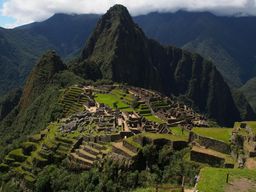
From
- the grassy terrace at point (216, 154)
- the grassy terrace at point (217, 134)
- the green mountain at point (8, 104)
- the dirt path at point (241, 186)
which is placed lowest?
the green mountain at point (8, 104)

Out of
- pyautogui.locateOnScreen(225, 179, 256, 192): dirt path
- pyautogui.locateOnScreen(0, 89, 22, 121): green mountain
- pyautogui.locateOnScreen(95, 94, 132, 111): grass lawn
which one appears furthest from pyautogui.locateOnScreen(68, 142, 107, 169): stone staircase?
pyautogui.locateOnScreen(0, 89, 22, 121): green mountain

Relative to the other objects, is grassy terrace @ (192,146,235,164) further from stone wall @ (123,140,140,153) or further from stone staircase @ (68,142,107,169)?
stone staircase @ (68,142,107,169)

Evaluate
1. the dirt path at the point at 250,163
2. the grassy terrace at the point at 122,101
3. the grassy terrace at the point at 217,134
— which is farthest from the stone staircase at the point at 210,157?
the grassy terrace at the point at 122,101

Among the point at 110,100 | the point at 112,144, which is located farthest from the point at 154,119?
the point at 112,144

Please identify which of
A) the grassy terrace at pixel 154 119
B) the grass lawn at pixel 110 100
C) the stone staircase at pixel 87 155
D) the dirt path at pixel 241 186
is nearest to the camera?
the dirt path at pixel 241 186

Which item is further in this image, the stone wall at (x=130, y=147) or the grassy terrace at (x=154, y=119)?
the grassy terrace at (x=154, y=119)

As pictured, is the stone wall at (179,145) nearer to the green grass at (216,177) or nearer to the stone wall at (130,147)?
the stone wall at (130,147)
